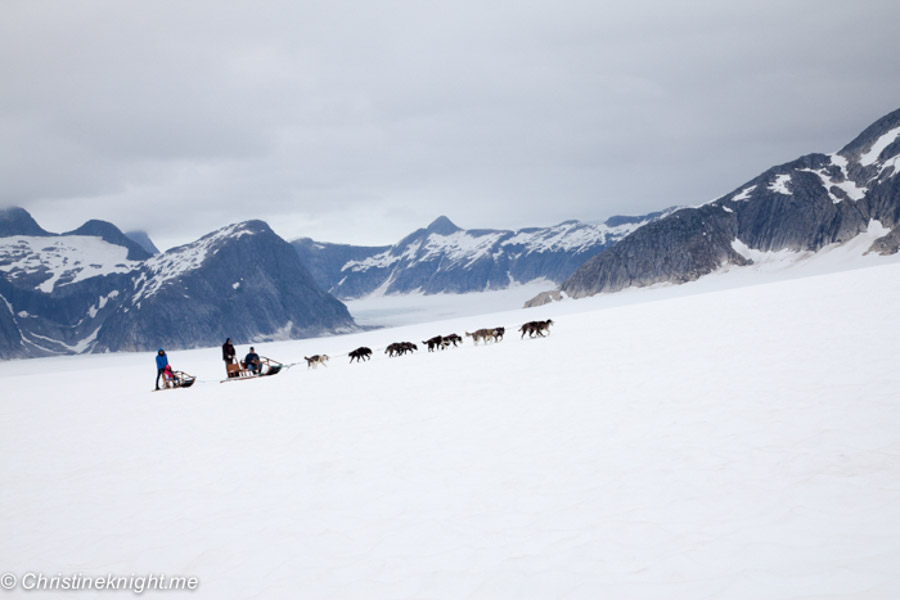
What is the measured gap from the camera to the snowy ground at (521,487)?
5703 millimetres

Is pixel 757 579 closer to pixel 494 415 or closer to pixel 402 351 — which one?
pixel 494 415

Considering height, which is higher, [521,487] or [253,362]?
[253,362]

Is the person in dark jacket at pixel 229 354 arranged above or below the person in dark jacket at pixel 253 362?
above

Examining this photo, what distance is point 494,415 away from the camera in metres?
12.6

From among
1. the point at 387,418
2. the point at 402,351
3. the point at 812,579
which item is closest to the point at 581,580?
the point at 812,579

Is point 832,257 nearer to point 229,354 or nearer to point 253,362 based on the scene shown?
point 253,362

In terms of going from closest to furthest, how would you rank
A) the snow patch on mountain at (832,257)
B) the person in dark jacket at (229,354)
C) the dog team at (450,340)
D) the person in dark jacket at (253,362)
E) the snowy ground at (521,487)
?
the snowy ground at (521,487)
the person in dark jacket at (229,354)
the person in dark jacket at (253,362)
the dog team at (450,340)
the snow patch on mountain at (832,257)

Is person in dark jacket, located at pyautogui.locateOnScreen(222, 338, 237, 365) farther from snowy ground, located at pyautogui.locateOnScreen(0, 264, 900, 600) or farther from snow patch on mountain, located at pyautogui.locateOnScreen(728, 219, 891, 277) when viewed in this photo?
snow patch on mountain, located at pyautogui.locateOnScreen(728, 219, 891, 277)

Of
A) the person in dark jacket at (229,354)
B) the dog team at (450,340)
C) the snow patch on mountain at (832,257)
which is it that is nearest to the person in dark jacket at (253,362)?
the person in dark jacket at (229,354)

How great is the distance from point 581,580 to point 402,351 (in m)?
29.8

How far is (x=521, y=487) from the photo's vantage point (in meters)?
8.09

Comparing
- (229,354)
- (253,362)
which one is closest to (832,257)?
(253,362)

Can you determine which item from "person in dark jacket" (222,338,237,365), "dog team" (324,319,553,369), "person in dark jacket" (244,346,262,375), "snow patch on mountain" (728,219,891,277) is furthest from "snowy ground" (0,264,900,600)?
"snow patch on mountain" (728,219,891,277)

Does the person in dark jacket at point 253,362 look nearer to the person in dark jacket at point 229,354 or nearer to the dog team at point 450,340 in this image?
the person in dark jacket at point 229,354
